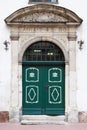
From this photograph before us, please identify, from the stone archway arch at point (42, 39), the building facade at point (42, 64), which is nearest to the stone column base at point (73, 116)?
the building facade at point (42, 64)

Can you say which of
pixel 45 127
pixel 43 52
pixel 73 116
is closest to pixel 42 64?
pixel 43 52

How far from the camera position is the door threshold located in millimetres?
15539

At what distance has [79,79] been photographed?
15945 mm

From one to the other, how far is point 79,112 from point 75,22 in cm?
328

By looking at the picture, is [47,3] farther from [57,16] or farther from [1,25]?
[1,25]

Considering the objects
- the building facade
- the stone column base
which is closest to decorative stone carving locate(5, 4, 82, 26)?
the building facade

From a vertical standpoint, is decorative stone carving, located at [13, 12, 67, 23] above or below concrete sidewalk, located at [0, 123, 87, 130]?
above

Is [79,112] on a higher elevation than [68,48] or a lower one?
lower

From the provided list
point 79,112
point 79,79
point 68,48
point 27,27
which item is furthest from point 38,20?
point 79,112

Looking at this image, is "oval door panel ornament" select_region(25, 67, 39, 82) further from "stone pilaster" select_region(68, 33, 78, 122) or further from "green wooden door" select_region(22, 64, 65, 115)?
"stone pilaster" select_region(68, 33, 78, 122)

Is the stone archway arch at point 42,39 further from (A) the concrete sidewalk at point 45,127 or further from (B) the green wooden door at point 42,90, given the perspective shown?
(A) the concrete sidewalk at point 45,127

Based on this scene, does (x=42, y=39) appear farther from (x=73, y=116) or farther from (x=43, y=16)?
(x=73, y=116)

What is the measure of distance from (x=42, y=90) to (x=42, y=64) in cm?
98

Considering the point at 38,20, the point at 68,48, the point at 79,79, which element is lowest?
the point at 79,79
